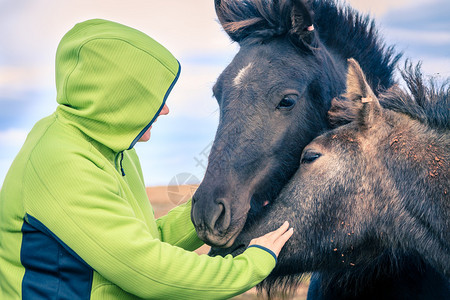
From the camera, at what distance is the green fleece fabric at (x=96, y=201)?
230cm

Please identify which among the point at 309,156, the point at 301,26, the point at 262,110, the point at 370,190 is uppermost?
the point at 301,26

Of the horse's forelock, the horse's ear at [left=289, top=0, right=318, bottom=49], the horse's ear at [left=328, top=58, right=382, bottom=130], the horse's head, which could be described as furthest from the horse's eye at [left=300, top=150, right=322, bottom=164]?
the horse's forelock

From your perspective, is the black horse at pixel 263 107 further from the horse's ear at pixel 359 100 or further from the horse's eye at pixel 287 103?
the horse's ear at pixel 359 100

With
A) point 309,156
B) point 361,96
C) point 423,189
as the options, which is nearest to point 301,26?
point 361,96

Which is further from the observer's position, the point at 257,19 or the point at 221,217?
the point at 257,19

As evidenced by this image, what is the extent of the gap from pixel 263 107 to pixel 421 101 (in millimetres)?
1087

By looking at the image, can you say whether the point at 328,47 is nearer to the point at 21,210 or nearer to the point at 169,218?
the point at 169,218

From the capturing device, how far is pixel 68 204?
2.29 meters

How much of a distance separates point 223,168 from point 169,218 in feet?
1.90

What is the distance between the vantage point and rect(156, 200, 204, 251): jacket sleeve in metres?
3.31

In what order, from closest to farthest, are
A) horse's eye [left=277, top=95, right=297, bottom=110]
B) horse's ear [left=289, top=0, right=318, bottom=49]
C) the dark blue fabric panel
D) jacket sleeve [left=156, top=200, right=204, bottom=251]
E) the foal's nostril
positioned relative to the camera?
the dark blue fabric panel < the foal's nostril < jacket sleeve [left=156, top=200, right=204, bottom=251] < horse's eye [left=277, top=95, right=297, bottom=110] < horse's ear [left=289, top=0, right=318, bottom=49]

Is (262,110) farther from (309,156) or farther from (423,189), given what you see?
(423,189)

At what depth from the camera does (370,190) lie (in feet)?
10.5

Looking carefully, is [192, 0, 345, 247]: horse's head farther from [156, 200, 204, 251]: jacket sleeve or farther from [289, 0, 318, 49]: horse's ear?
[156, 200, 204, 251]: jacket sleeve
